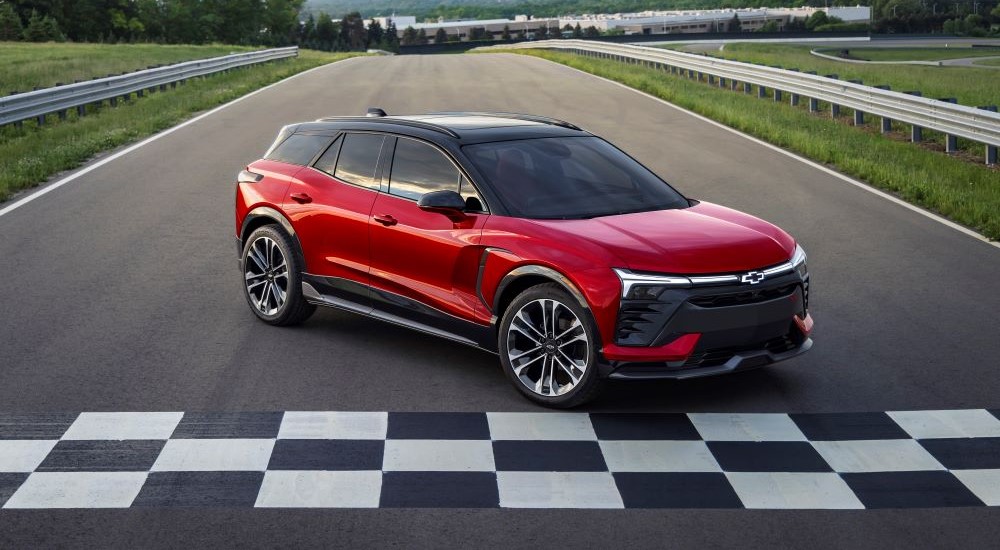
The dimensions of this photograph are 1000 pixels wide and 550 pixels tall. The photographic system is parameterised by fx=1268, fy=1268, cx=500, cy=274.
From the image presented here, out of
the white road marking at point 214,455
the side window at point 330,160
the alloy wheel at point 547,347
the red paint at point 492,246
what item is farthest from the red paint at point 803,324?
the side window at point 330,160

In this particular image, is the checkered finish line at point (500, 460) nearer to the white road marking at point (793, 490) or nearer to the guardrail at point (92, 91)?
the white road marking at point (793, 490)

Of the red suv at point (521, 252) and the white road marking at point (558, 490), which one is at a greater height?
the red suv at point (521, 252)

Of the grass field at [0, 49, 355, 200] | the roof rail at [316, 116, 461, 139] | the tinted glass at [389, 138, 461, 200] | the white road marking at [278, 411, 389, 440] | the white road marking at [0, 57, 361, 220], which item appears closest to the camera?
the white road marking at [278, 411, 389, 440]

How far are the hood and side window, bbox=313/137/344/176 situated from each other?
2.02 metres

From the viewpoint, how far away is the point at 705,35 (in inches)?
3629

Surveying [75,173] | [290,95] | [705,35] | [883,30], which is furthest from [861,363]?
[883,30]

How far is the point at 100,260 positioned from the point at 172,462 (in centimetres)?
537

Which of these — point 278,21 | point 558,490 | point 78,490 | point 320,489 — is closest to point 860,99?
point 558,490

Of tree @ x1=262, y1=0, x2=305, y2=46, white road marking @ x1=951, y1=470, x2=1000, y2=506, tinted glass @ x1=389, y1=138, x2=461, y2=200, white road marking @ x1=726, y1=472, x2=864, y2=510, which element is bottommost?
white road marking @ x1=951, y1=470, x2=1000, y2=506

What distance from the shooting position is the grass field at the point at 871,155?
44.3 ft

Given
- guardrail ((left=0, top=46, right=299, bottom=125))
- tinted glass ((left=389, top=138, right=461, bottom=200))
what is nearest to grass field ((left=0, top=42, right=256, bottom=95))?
guardrail ((left=0, top=46, right=299, bottom=125))

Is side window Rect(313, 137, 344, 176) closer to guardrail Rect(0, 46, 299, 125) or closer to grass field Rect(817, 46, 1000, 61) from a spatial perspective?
guardrail Rect(0, 46, 299, 125)

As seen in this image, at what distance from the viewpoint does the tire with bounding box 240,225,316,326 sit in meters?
8.67

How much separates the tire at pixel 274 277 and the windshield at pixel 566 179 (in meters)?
1.67
